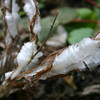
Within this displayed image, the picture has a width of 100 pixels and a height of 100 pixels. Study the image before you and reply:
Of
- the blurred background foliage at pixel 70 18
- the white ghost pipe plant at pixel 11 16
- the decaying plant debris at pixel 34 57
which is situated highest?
the white ghost pipe plant at pixel 11 16

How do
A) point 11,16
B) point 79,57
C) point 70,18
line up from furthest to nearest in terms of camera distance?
point 70,18 < point 11,16 < point 79,57

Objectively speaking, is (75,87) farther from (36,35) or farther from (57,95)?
(36,35)

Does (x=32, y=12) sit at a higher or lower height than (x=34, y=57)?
higher

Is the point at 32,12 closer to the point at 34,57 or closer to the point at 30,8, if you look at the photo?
the point at 30,8

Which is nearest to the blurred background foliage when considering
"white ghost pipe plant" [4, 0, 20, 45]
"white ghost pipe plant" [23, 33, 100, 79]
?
"white ghost pipe plant" [4, 0, 20, 45]

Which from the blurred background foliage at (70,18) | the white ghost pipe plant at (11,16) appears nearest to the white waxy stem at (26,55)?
the white ghost pipe plant at (11,16)

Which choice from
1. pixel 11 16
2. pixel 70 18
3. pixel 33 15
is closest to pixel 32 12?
pixel 33 15

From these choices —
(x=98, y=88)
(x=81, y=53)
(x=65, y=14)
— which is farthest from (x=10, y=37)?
(x=65, y=14)

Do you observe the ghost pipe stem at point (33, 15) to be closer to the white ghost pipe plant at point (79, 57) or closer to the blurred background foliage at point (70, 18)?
the white ghost pipe plant at point (79, 57)

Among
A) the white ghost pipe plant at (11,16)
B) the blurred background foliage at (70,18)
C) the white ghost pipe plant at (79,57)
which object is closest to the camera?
the white ghost pipe plant at (79,57)
